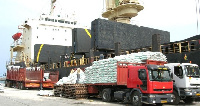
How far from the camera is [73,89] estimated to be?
17.1m

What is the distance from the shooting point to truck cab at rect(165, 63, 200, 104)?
1297cm

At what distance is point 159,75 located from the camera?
40.0 ft

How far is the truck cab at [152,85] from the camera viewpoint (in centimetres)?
1183

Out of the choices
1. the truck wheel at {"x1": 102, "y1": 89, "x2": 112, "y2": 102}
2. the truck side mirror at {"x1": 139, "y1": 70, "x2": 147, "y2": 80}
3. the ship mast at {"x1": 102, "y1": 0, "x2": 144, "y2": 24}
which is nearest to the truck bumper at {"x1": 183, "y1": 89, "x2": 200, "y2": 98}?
the truck side mirror at {"x1": 139, "y1": 70, "x2": 147, "y2": 80}

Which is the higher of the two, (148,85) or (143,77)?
(143,77)

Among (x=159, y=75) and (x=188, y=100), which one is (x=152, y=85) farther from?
(x=188, y=100)

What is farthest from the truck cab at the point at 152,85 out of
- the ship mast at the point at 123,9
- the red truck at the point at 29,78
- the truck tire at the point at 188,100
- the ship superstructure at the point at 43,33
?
the ship superstructure at the point at 43,33

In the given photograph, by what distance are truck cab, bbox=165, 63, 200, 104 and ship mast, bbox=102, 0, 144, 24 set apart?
24996mm

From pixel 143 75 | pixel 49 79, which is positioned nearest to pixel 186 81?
pixel 143 75

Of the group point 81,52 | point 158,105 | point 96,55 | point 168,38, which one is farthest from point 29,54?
→ point 158,105

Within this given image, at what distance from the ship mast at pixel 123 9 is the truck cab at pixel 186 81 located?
82.0ft

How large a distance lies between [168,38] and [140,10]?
22.2 ft

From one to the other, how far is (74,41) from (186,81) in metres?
21.1

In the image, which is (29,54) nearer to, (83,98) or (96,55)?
(96,55)
